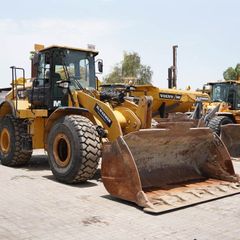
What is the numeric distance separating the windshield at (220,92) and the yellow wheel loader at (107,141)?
305 inches

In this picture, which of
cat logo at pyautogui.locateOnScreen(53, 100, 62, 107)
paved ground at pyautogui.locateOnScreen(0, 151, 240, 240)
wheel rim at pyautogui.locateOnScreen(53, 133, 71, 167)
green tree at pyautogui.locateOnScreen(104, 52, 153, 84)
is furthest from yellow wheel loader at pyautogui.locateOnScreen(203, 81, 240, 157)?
green tree at pyautogui.locateOnScreen(104, 52, 153, 84)

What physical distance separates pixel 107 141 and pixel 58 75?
197cm

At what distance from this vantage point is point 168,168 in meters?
7.30

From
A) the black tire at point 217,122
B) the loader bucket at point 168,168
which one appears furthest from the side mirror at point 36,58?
the black tire at point 217,122

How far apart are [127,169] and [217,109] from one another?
8.65m

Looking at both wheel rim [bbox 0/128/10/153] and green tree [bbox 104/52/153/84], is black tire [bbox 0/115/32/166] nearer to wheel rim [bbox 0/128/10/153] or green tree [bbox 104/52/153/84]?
wheel rim [bbox 0/128/10/153]

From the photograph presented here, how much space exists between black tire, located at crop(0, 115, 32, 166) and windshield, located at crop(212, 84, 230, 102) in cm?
881

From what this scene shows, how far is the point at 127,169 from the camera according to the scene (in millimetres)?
6023

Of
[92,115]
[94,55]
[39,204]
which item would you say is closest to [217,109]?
[94,55]

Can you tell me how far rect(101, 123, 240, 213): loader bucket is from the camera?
6020mm

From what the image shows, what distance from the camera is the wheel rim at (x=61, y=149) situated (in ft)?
25.0

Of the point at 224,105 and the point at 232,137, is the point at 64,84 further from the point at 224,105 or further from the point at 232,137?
the point at 224,105

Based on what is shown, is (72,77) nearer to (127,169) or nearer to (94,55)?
(94,55)

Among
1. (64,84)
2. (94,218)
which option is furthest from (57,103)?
(94,218)
